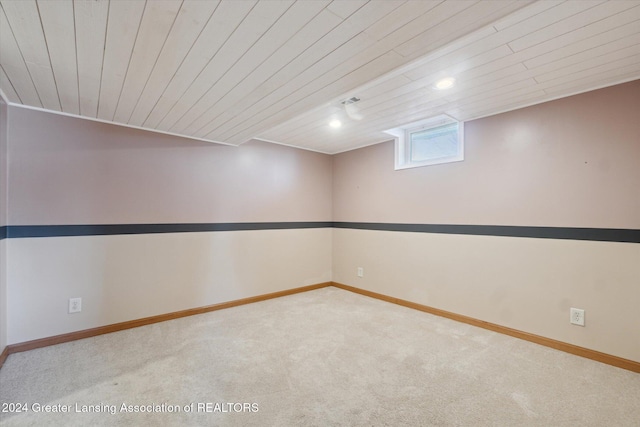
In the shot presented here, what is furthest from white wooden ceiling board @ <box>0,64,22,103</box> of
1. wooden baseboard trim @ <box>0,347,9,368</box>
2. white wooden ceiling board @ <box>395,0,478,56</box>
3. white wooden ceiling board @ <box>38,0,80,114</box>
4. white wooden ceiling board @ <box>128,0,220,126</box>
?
white wooden ceiling board @ <box>395,0,478,56</box>

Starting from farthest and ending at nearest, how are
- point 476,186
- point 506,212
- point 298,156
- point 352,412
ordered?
point 298,156 < point 476,186 < point 506,212 < point 352,412

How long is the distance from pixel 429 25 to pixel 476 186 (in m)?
2.11

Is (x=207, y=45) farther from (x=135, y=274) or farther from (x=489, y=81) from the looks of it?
(x=135, y=274)

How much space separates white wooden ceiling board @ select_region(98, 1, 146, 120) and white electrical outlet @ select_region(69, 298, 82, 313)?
5.97 ft

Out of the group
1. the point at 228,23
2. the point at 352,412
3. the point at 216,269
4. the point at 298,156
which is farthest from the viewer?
the point at 298,156

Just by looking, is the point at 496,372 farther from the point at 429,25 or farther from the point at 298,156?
the point at 298,156

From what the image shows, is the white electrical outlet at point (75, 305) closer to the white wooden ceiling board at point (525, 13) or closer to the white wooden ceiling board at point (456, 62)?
the white wooden ceiling board at point (456, 62)

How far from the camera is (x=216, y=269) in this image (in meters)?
3.52

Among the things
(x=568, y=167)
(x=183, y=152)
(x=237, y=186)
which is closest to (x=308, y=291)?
(x=237, y=186)

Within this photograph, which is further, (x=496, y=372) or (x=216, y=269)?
(x=216, y=269)

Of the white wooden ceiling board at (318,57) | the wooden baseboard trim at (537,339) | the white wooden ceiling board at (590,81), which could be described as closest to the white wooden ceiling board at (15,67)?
the white wooden ceiling board at (318,57)

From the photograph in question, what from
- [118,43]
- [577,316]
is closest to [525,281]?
[577,316]

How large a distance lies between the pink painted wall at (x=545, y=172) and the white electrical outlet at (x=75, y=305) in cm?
351

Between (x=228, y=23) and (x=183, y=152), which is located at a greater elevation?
(x=228, y=23)
